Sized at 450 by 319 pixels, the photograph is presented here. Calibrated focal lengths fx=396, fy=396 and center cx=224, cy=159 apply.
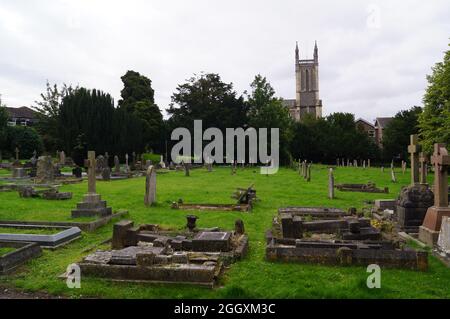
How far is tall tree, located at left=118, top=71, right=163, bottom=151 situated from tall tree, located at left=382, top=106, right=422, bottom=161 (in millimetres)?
34493

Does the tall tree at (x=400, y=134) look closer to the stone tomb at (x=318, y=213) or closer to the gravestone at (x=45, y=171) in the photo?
the gravestone at (x=45, y=171)

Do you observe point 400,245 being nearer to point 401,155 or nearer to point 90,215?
point 90,215

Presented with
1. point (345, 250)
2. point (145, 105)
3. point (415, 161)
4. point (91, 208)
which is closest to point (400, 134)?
point (145, 105)

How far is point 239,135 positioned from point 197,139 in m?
6.14

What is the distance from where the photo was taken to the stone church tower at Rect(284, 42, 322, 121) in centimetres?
10800

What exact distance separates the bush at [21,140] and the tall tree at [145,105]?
1267 cm

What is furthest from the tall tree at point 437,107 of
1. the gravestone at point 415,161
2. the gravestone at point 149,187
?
the gravestone at point 149,187

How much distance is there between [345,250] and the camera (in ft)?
24.1

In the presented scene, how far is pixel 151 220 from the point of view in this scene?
12.2 meters

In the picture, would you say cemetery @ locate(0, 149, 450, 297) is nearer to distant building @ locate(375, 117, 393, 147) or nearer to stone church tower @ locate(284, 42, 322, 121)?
distant building @ locate(375, 117, 393, 147)

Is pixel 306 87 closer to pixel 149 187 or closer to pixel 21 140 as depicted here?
pixel 21 140

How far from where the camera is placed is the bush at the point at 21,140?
52.8 meters

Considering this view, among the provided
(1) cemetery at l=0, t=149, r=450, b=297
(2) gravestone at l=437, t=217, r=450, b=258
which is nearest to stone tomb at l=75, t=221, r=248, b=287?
(1) cemetery at l=0, t=149, r=450, b=297

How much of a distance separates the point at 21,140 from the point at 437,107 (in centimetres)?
4912
